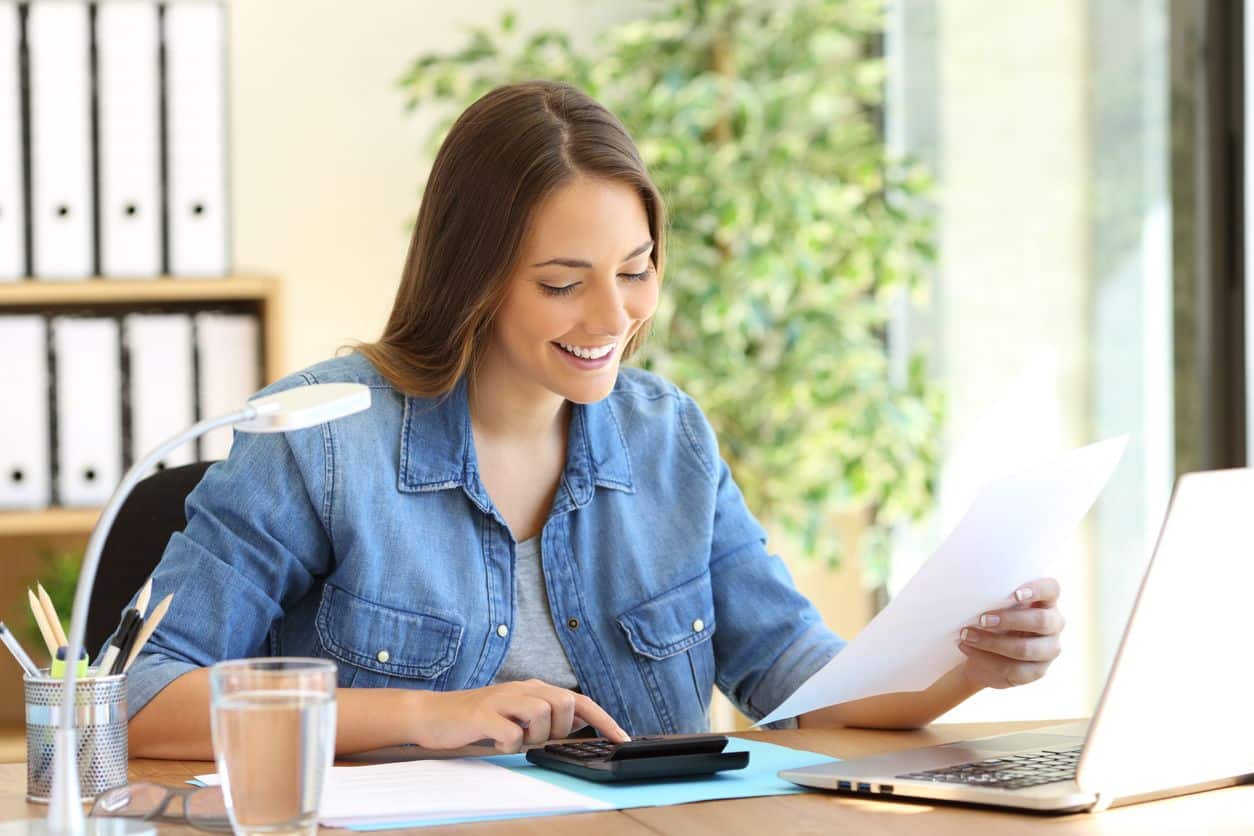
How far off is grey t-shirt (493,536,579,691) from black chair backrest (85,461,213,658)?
0.32 meters

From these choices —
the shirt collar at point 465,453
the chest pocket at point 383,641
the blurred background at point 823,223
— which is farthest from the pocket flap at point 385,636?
the blurred background at point 823,223

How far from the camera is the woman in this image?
1.33 m

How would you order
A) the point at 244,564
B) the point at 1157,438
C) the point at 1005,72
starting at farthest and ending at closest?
1. the point at 1005,72
2. the point at 1157,438
3. the point at 244,564

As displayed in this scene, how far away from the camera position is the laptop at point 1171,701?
0.97 metres

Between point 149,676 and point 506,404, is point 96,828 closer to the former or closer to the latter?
point 149,676

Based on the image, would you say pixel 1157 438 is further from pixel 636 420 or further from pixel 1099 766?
pixel 1099 766

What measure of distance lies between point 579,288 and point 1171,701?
641 millimetres

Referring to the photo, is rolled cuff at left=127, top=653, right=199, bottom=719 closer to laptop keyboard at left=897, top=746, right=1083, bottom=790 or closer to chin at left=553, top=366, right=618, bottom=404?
A: chin at left=553, top=366, right=618, bottom=404

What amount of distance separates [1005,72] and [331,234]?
130 cm

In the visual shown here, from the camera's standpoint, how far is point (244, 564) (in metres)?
1.32

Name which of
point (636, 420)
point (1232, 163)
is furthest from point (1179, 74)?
point (636, 420)

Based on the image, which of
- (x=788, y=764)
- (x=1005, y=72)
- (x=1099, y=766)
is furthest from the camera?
(x=1005, y=72)

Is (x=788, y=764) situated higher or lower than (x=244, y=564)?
lower

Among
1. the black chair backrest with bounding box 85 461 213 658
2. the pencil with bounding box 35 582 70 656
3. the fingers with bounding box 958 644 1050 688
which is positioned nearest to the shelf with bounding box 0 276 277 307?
the black chair backrest with bounding box 85 461 213 658
